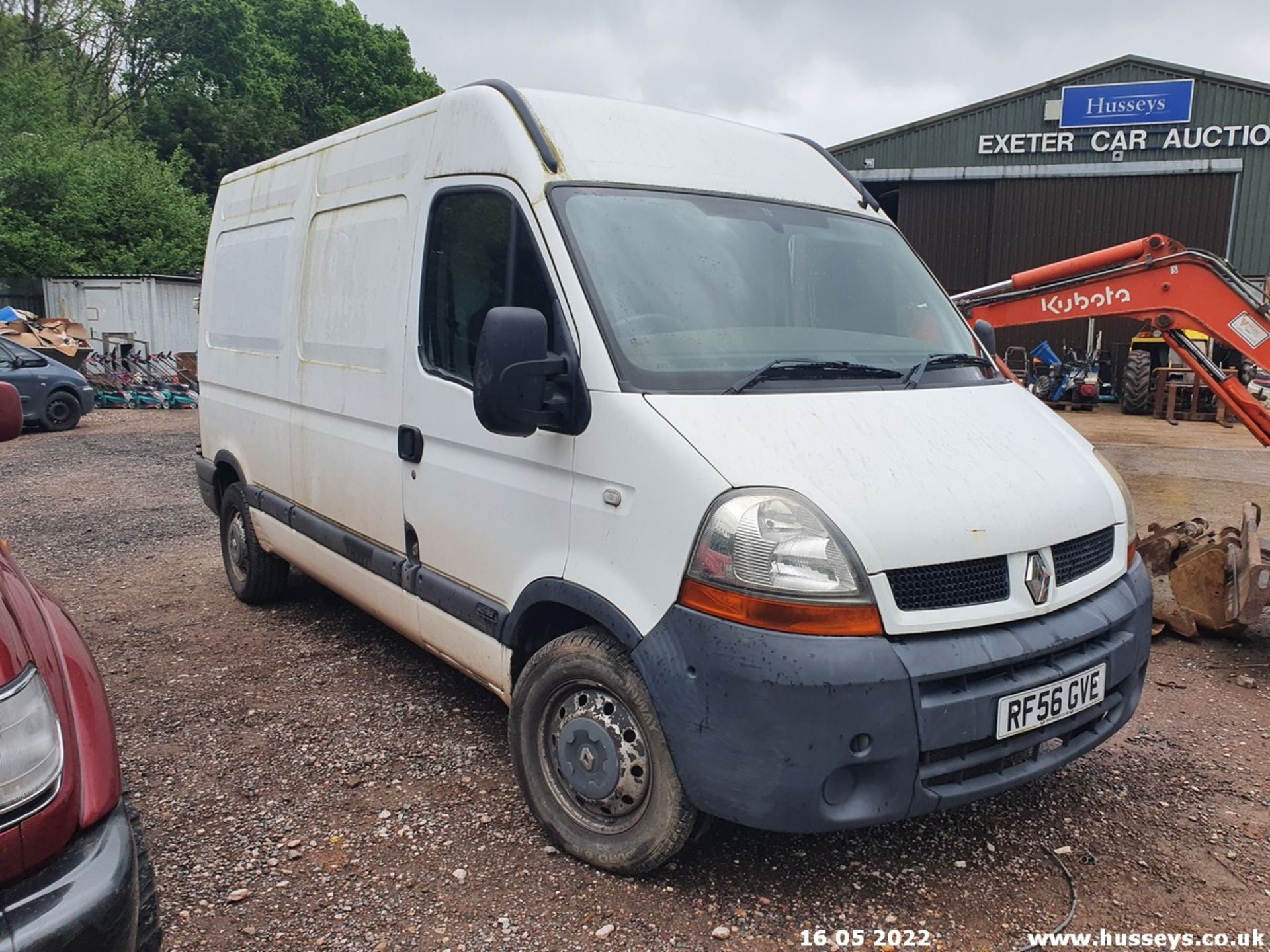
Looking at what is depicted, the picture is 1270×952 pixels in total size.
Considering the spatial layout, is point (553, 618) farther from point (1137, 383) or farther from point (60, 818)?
point (1137, 383)

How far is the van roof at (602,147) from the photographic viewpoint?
3.13 m

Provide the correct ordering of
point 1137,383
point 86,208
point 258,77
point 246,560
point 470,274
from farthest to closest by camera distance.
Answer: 1. point 258,77
2. point 86,208
3. point 1137,383
4. point 246,560
5. point 470,274

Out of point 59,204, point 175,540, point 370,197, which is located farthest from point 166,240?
point 370,197

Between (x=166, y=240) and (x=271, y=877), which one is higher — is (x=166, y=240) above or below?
above

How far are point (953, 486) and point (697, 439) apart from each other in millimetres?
732

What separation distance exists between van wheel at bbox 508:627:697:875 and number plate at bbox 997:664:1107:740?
90 centimetres

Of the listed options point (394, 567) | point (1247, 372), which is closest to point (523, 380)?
point (394, 567)

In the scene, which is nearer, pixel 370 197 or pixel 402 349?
pixel 402 349

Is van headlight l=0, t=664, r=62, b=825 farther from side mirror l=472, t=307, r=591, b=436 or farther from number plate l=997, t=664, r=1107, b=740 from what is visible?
number plate l=997, t=664, r=1107, b=740

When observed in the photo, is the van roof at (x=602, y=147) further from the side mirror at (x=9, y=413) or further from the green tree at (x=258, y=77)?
the green tree at (x=258, y=77)

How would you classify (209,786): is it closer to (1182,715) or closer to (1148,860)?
(1148,860)

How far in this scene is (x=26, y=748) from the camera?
1793 millimetres

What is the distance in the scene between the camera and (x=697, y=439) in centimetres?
254

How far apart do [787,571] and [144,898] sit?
163cm
